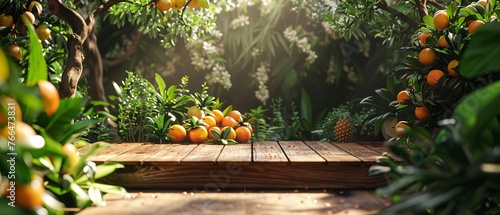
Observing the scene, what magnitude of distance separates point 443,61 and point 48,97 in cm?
187

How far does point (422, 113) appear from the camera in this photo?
2.72 meters

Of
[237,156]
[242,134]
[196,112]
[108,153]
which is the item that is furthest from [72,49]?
[242,134]

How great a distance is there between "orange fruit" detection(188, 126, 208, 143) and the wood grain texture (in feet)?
4.22

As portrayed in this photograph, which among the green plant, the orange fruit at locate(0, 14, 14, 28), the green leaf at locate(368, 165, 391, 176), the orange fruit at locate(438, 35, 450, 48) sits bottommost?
the green leaf at locate(368, 165, 391, 176)

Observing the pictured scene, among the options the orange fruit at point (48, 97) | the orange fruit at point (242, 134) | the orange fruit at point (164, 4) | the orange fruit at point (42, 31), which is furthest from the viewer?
the orange fruit at point (242, 134)

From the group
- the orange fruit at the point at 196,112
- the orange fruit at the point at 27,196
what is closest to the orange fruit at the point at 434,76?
the orange fruit at the point at 196,112

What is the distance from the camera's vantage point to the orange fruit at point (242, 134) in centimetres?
378

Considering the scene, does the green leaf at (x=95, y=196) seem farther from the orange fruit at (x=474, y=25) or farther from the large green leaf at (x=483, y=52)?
the orange fruit at (x=474, y=25)

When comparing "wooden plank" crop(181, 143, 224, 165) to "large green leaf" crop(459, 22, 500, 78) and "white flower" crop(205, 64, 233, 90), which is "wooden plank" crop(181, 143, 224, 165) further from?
"white flower" crop(205, 64, 233, 90)

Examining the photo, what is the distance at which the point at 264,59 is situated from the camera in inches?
212

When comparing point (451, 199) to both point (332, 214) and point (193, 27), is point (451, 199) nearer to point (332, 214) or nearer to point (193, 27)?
point (332, 214)

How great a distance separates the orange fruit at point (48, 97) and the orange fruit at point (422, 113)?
1.73m

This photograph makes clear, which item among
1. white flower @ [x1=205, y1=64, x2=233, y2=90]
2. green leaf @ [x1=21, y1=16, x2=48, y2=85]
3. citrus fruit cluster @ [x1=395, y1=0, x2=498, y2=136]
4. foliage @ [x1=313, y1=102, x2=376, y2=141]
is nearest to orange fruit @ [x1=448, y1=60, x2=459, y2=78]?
citrus fruit cluster @ [x1=395, y1=0, x2=498, y2=136]

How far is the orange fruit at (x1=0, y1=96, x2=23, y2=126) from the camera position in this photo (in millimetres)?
1533
